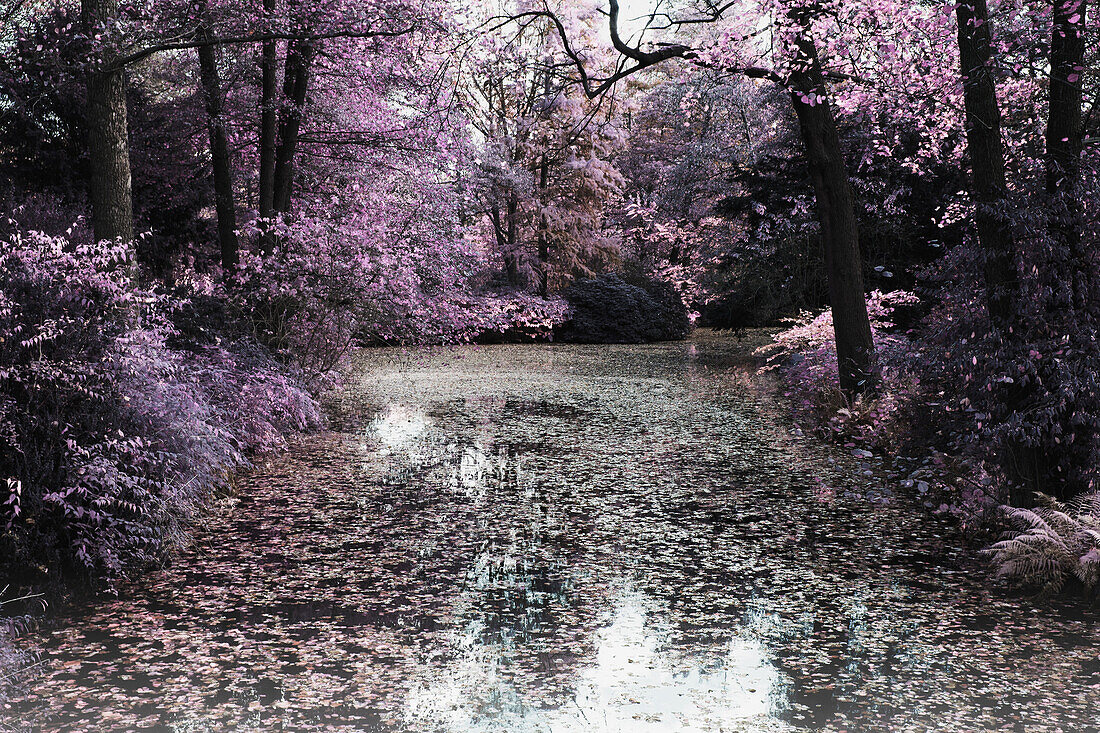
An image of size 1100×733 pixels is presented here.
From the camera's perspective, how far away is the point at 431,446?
8.00 metres

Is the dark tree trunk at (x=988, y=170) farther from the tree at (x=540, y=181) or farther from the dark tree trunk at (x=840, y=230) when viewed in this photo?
the tree at (x=540, y=181)

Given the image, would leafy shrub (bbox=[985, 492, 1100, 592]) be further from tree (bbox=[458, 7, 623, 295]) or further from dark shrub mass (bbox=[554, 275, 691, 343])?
tree (bbox=[458, 7, 623, 295])

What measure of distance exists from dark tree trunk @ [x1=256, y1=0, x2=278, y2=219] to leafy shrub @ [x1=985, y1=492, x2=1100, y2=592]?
314 inches

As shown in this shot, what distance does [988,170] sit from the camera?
4.90 m

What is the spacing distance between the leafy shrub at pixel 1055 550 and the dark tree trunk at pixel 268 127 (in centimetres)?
797

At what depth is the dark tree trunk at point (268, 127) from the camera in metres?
9.51

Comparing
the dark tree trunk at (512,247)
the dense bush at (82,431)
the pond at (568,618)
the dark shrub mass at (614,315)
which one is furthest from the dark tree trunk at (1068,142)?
the dark tree trunk at (512,247)

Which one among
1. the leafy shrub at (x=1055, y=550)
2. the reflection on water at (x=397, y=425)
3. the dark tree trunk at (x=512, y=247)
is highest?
the dark tree trunk at (x=512, y=247)

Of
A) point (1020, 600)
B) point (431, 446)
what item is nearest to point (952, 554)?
point (1020, 600)

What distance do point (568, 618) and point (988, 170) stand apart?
3350mm

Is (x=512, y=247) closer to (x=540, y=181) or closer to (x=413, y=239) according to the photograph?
(x=540, y=181)

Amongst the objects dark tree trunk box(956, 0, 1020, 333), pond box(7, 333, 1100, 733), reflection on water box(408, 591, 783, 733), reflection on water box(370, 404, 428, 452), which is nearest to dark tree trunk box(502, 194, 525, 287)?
reflection on water box(370, 404, 428, 452)

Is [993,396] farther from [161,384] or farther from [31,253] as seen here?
[31,253]

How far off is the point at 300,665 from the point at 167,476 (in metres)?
1.79
